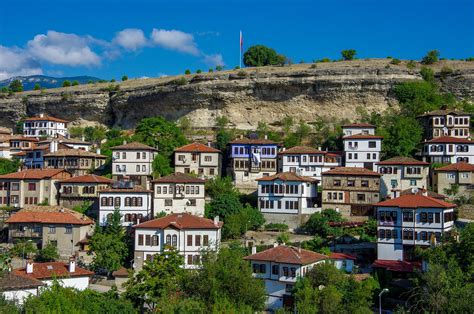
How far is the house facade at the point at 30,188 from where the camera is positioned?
55344 millimetres

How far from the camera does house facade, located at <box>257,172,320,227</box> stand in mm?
51469

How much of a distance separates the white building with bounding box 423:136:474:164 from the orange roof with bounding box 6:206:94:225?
1171 inches

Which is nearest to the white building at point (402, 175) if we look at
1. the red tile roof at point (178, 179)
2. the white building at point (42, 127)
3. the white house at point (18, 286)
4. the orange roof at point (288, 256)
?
the orange roof at point (288, 256)

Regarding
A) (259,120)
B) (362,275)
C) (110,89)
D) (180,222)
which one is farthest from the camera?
(110,89)

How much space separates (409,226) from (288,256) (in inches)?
345

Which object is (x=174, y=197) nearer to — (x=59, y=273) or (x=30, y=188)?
(x=30, y=188)

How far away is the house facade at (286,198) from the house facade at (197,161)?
8.26 meters

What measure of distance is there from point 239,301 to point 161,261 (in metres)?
6.00

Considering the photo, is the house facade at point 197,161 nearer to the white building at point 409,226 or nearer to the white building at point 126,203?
the white building at point 126,203

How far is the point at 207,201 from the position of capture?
53.4 m

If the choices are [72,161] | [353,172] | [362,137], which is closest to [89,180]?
[72,161]

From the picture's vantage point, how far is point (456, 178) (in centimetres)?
5241

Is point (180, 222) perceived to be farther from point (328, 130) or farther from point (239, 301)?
point (328, 130)

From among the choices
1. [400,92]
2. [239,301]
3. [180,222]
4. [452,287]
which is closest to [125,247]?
[180,222]
